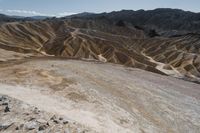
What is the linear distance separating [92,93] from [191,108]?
1413 centimetres

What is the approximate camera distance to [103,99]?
33.5 m

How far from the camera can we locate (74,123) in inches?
846

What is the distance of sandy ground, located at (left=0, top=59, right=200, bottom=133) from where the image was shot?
88.8 ft

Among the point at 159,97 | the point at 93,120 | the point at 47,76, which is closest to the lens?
the point at 93,120

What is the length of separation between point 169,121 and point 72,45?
14243 cm

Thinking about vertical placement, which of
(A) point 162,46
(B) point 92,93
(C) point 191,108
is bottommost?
→ (A) point 162,46

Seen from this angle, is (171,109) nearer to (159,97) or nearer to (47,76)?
(159,97)

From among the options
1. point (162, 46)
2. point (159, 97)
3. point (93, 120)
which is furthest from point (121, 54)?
point (93, 120)

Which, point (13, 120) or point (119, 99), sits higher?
point (13, 120)

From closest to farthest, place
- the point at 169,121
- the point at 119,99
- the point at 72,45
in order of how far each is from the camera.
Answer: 1. the point at 169,121
2. the point at 119,99
3. the point at 72,45

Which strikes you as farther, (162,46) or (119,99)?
(162,46)

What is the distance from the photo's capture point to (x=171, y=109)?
37.8 meters

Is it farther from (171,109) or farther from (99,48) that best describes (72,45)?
(171,109)

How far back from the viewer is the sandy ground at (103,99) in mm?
27062
